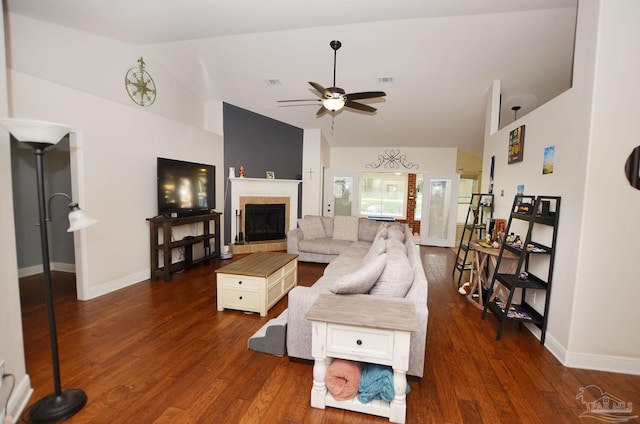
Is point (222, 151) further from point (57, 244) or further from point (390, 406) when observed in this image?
point (390, 406)

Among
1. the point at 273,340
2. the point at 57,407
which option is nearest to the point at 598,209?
the point at 273,340

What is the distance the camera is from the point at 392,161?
7.63 metres

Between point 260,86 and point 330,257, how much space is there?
3.27m

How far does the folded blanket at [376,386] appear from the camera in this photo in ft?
A: 5.55

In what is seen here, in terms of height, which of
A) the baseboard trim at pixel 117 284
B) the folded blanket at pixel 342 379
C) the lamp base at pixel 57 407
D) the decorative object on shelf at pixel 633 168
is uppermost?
the decorative object on shelf at pixel 633 168

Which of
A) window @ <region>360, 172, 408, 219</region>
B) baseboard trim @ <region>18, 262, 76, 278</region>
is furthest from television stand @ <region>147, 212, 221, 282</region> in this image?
window @ <region>360, 172, 408, 219</region>

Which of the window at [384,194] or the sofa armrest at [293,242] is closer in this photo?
the sofa armrest at [293,242]

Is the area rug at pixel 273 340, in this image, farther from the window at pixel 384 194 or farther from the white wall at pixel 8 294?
the window at pixel 384 194

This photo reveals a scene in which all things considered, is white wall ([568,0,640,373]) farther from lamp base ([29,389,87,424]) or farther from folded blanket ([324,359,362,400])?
lamp base ([29,389,87,424])

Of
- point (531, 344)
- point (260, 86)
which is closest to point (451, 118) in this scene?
point (260, 86)

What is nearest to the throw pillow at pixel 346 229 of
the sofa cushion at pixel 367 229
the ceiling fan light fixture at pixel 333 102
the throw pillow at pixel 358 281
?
the sofa cushion at pixel 367 229

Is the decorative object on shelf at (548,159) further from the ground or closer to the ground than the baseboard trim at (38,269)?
further from the ground

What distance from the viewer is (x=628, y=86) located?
6.82ft

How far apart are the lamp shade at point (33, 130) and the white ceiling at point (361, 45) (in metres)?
1.90
